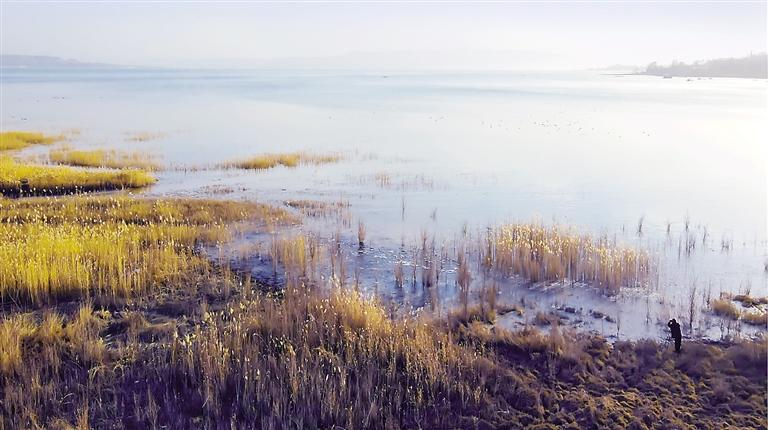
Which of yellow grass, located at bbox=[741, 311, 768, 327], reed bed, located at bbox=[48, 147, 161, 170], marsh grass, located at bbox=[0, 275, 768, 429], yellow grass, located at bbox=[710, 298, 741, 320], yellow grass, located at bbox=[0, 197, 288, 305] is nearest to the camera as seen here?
marsh grass, located at bbox=[0, 275, 768, 429]

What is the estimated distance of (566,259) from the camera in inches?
571

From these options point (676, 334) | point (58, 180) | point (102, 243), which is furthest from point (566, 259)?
point (58, 180)

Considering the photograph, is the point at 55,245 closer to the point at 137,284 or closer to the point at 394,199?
the point at 137,284

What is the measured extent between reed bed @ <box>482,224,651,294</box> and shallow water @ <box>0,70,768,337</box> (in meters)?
0.58

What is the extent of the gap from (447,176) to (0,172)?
62.4 ft

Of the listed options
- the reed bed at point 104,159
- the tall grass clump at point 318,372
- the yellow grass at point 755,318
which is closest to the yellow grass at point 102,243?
the tall grass clump at point 318,372

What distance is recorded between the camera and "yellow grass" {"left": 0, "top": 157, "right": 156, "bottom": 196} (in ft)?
78.4

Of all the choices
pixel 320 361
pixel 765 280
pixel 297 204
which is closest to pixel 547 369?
pixel 320 361

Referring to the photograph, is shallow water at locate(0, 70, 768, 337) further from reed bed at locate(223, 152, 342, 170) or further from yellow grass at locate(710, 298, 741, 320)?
reed bed at locate(223, 152, 342, 170)

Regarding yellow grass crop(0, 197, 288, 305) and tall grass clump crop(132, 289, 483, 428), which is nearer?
tall grass clump crop(132, 289, 483, 428)

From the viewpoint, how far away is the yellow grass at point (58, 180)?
23906 millimetres

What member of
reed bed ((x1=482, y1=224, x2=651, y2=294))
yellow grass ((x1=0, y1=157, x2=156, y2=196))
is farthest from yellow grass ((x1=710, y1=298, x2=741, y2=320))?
yellow grass ((x1=0, y1=157, x2=156, y2=196))

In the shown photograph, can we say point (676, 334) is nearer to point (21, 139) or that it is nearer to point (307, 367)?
point (307, 367)

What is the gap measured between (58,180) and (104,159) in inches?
333
